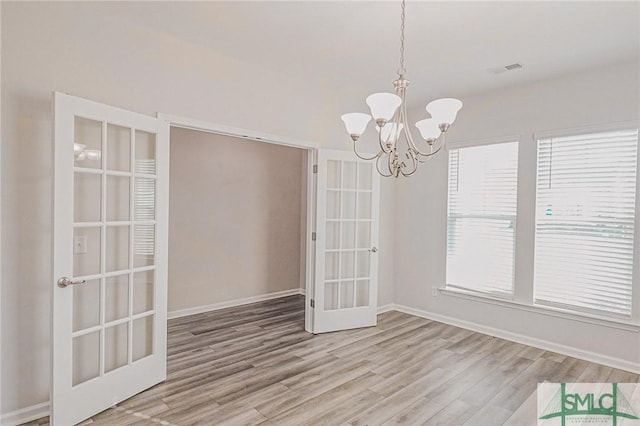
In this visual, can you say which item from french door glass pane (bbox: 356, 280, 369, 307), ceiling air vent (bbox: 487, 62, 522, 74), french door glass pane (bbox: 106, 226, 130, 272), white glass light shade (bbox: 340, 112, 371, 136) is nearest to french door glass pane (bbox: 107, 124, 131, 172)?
french door glass pane (bbox: 106, 226, 130, 272)

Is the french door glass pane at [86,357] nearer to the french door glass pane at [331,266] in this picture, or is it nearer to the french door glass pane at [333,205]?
the french door glass pane at [331,266]

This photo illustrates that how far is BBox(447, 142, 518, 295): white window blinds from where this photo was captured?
416 centimetres

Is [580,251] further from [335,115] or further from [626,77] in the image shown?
[335,115]

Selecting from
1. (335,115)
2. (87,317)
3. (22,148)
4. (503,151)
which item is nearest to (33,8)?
(22,148)

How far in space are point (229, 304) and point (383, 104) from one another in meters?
4.11

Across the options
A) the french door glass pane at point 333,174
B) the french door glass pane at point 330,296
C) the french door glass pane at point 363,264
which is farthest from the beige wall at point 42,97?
the french door glass pane at point 363,264

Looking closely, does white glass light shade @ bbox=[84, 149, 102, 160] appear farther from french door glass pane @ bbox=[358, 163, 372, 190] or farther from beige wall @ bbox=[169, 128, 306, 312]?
french door glass pane @ bbox=[358, 163, 372, 190]

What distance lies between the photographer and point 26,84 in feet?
7.78

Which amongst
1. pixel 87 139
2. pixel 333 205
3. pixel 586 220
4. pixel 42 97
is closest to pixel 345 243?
pixel 333 205

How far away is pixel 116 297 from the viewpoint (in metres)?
2.67

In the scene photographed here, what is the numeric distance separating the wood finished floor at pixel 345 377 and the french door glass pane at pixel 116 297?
2.12 ft

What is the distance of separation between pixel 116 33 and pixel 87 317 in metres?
2.13

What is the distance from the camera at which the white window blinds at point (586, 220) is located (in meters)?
3.37

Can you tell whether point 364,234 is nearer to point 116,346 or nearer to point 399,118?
point 399,118
